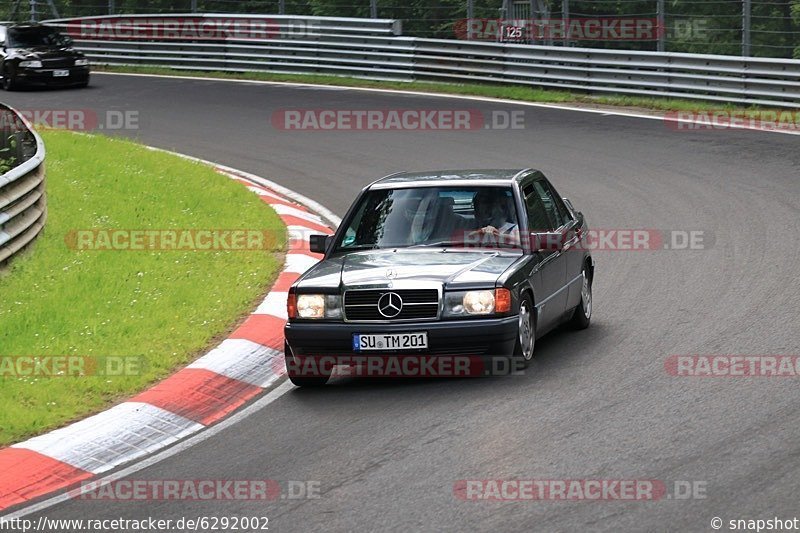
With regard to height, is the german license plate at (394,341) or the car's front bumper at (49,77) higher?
the car's front bumper at (49,77)

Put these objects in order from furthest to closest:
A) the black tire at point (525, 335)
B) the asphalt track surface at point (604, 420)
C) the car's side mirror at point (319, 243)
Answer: the car's side mirror at point (319, 243)
the black tire at point (525, 335)
the asphalt track surface at point (604, 420)

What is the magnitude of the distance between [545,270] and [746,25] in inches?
607

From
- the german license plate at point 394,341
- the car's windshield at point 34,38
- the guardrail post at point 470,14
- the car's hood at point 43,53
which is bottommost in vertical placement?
the german license plate at point 394,341

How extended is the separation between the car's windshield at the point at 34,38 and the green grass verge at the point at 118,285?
14411 millimetres

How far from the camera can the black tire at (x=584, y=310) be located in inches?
423

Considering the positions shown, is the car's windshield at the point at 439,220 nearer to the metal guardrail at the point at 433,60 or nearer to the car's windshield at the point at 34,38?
the metal guardrail at the point at 433,60

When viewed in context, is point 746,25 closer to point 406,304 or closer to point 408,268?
point 408,268

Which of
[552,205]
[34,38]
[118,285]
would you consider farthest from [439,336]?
[34,38]

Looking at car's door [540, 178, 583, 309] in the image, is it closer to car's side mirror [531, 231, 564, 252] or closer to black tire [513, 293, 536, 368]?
car's side mirror [531, 231, 564, 252]

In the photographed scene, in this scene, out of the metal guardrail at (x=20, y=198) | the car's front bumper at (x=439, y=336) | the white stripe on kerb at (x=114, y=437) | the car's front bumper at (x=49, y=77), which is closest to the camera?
the white stripe on kerb at (x=114, y=437)

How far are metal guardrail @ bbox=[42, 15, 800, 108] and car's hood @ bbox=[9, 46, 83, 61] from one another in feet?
12.1

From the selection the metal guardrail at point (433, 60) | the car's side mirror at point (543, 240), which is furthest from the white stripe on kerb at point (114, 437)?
the metal guardrail at point (433, 60)

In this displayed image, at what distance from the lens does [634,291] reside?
467 inches

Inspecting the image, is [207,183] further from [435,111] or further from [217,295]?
[435,111]
